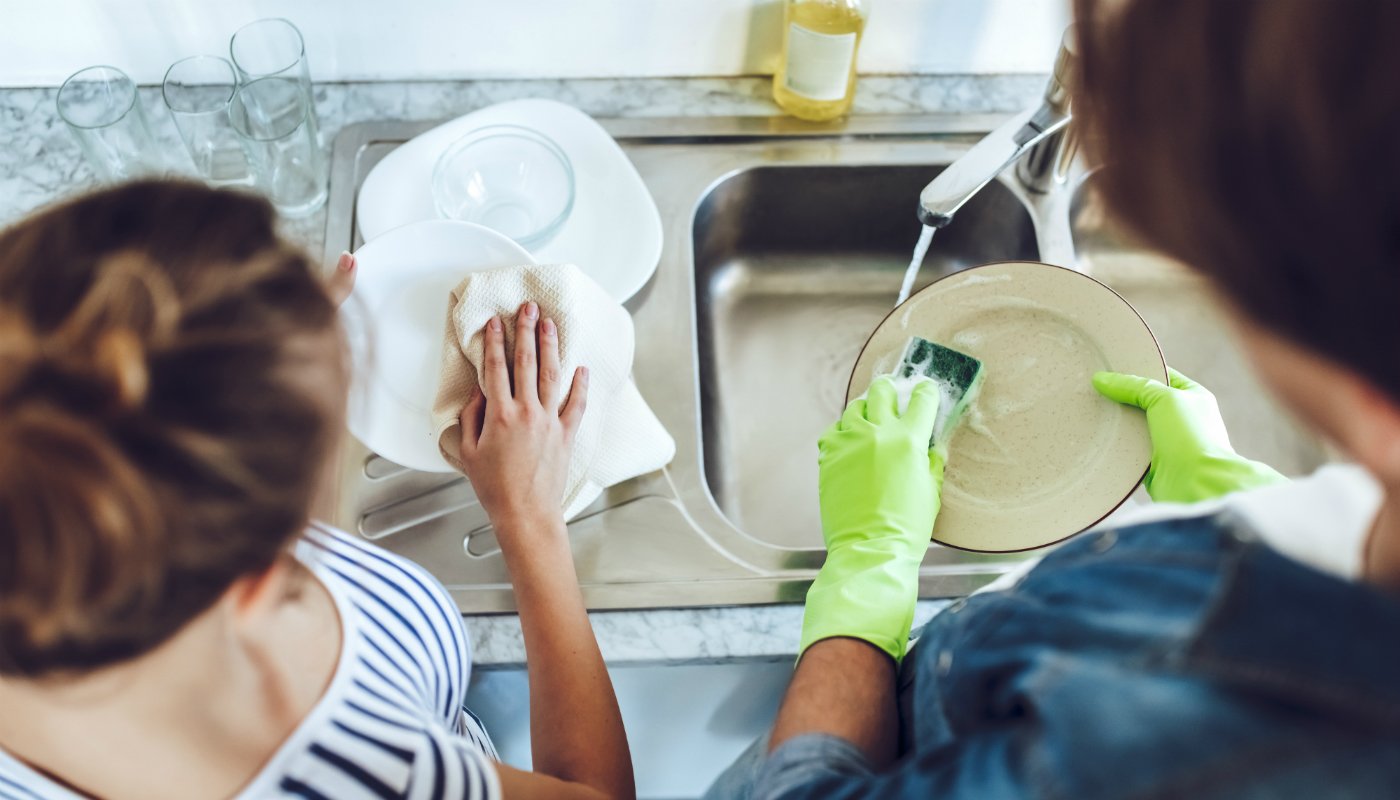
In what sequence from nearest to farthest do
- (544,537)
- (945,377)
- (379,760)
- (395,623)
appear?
(379,760)
(395,623)
(544,537)
(945,377)

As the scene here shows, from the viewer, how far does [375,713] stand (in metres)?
0.57

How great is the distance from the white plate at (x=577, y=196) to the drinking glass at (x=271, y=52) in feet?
0.37

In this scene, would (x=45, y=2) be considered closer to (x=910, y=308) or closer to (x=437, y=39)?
(x=437, y=39)

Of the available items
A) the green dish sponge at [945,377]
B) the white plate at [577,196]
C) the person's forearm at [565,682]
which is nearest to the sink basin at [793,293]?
the white plate at [577,196]

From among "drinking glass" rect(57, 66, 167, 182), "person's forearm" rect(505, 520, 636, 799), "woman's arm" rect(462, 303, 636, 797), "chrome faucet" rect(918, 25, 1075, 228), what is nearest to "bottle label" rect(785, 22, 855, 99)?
"chrome faucet" rect(918, 25, 1075, 228)

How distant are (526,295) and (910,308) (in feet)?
1.35

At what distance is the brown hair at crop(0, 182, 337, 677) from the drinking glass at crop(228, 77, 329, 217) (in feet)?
2.08

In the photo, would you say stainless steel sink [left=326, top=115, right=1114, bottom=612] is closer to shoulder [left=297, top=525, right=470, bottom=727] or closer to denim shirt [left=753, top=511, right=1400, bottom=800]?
shoulder [left=297, top=525, right=470, bottom=727]

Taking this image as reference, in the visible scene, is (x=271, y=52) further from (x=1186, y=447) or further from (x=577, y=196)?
(x=1186, y=447)

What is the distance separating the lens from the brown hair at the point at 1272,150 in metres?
0.31

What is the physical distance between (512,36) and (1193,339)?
0.98 meters

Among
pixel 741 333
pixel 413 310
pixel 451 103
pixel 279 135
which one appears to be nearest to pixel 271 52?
pixel 279 135

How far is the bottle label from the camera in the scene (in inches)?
40.8

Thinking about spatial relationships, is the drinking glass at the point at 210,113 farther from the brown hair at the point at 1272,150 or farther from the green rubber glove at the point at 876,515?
the brown hair at the point at 1272,150
